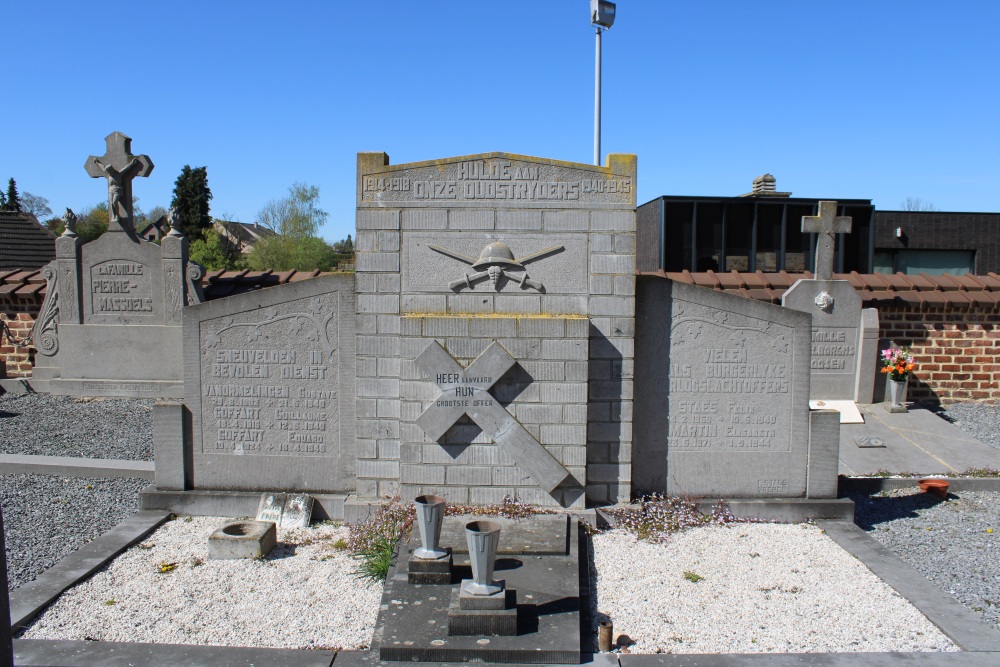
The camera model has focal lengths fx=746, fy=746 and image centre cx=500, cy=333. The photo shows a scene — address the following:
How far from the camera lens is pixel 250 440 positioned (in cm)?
664

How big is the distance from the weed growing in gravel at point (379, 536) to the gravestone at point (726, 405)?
209cm

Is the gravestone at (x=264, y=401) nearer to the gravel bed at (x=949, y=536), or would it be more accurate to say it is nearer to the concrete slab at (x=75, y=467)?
the concrete slab at (x=75, y=467)

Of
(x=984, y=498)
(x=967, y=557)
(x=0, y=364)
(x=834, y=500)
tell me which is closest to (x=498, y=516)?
(x=834, y=500)

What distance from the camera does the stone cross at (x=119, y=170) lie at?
1212 cm

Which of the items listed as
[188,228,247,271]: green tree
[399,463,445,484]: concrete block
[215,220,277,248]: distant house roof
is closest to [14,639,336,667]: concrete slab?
[399,463,445,484]: concrete block

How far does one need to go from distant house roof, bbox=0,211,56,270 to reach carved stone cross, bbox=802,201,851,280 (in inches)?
688

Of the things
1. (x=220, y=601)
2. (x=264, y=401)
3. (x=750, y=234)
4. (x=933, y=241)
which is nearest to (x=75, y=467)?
(x=264, y=401)

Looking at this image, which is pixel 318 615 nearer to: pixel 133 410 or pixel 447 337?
pixel 447 337

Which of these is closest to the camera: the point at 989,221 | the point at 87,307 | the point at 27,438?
the point at 27,438

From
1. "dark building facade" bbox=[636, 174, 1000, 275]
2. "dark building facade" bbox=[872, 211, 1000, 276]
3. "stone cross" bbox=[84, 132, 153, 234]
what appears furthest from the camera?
"dark building facade" bbox=[872, 211, 1000, 276]

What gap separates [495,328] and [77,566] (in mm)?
3532

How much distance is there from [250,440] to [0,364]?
8719mm

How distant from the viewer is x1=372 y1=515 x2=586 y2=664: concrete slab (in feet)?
13.7

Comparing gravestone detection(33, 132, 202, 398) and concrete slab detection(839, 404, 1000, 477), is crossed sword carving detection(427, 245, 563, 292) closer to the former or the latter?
concrete slab detection(839, 404, 1000, 477)
